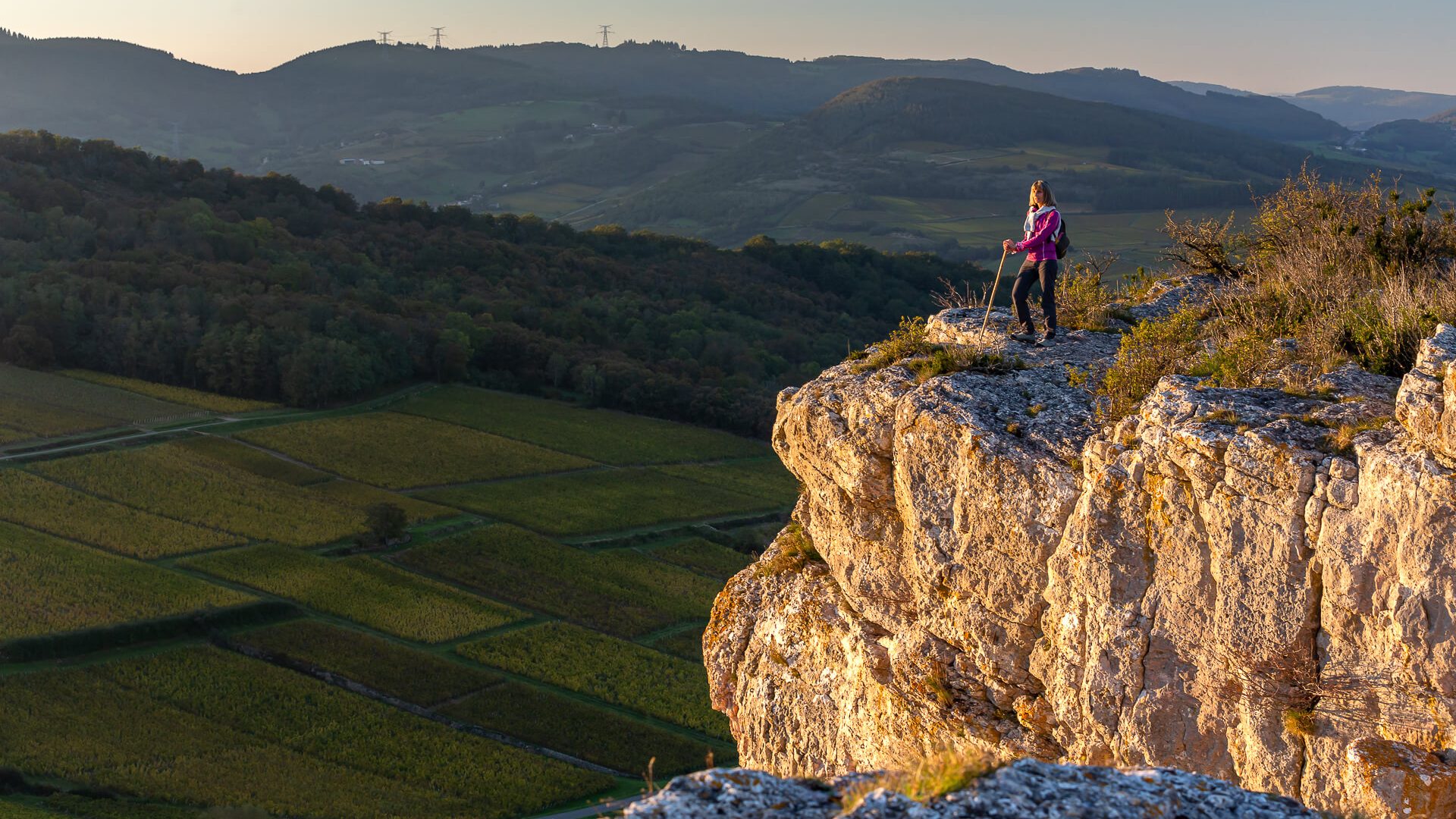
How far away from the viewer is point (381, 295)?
92562 mm

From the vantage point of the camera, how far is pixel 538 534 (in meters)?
62.0

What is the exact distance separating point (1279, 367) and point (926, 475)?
143 inches

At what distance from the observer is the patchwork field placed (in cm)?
Result: 4028

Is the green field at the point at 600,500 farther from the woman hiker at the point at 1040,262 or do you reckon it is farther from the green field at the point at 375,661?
the woman hiker at the point at 1040,262

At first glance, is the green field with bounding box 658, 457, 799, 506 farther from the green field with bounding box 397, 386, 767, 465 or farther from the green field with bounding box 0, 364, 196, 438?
the green field with bounding box 0, 364, 196, 438

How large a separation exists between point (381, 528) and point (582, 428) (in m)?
23.9

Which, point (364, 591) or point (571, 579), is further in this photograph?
point (571, 579)

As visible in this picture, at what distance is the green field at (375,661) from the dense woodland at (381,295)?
31876mm

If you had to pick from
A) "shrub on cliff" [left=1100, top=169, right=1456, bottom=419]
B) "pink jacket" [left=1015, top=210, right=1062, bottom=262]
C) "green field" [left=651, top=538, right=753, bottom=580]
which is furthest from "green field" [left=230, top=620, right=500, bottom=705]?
"pink jacket" [left=1015, top=210, right=1062, bottom=262]

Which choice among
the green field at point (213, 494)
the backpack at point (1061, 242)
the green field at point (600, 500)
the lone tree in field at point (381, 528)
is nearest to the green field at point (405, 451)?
the green field at point (600, 500)

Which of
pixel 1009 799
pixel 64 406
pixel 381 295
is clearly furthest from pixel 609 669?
pixel 381 295

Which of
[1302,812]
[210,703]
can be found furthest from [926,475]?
[210,703]

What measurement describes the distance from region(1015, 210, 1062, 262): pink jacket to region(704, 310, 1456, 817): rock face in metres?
→ 1.16

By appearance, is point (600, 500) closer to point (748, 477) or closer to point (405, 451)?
point (748, 477)
